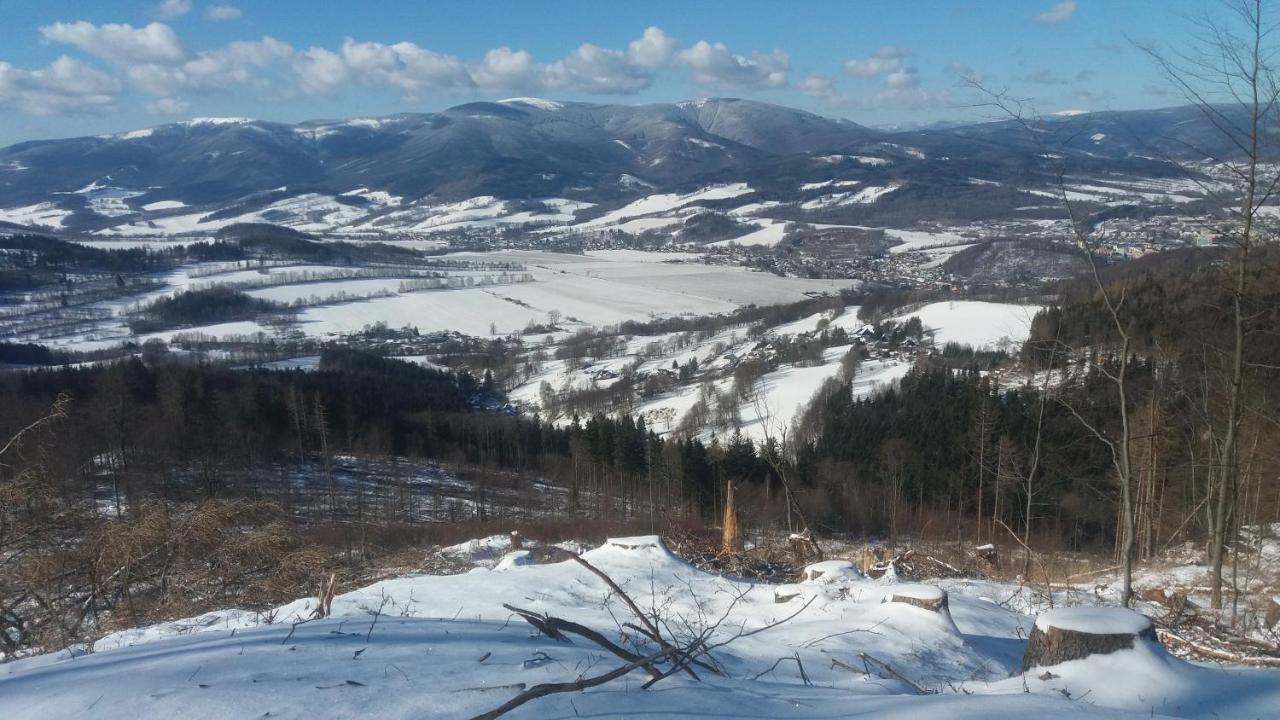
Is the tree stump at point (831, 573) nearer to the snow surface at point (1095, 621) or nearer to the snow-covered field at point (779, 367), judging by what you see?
the snow surface at point (1095, 621)

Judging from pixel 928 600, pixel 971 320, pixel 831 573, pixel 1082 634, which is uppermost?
pixel 1082 634

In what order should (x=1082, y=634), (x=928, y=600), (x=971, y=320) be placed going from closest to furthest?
(x=1082, y=634), (x=928, y=600), (x=971, y=320)

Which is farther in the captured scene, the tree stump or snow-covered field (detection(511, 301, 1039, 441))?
snow-covered field (detection(511, 301, 1039, 441))

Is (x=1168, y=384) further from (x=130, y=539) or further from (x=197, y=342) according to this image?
(x=197, y=342)

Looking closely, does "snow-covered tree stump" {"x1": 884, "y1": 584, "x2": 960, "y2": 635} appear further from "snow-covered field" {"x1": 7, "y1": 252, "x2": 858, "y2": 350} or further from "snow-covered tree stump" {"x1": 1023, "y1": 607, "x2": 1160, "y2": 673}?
"snow-covered field" {"x1": 7, "y1": 252, "x2": 858, "y2": 350}

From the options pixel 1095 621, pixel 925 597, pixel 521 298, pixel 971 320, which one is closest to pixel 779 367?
pixel 971 320

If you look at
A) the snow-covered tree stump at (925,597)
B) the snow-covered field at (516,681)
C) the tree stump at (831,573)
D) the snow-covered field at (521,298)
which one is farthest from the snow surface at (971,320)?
the snow-covered field at (516,681)

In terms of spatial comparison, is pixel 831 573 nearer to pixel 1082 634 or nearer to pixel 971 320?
pixel 1082 634

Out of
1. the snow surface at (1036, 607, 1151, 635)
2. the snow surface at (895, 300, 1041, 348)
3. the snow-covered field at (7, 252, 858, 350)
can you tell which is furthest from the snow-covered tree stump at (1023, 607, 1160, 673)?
the snow-covered field at (7, 252, 858, 350)

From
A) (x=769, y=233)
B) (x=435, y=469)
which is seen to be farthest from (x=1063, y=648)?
(x=769, y=233)
